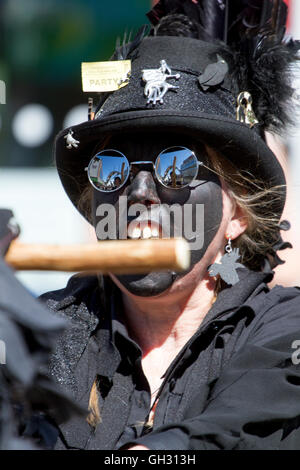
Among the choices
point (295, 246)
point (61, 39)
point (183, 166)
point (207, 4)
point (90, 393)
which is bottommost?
point (90, 393)

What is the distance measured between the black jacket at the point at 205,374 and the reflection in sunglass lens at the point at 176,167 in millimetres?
399

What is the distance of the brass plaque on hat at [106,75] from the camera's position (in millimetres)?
2572

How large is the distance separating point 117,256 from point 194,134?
127 centimetres

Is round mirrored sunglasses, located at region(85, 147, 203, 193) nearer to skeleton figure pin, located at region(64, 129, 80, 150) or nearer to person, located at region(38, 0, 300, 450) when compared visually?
person, located at region(38, 0, 300, 450)

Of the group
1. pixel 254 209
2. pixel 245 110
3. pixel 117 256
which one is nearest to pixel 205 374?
pixel 254 209

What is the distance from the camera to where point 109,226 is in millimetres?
2438

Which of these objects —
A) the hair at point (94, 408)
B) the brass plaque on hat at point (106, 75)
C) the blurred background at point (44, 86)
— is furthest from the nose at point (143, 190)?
the blurred background at point (44, 86)

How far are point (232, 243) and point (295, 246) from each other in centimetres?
151

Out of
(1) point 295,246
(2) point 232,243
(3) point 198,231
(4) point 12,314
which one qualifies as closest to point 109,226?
(3) point 198,231

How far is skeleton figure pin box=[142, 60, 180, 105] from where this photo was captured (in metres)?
2.44

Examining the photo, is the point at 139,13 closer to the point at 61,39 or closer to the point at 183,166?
the point at 61,39

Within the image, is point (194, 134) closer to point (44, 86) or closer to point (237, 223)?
point (237, 223)

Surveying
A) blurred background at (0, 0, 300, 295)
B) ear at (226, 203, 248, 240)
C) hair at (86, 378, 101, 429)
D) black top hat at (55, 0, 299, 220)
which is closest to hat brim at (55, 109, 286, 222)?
black top hat at (55, 0, 299, 220)

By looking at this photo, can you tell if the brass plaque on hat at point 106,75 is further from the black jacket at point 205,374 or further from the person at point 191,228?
the black jacket at point 205,374
